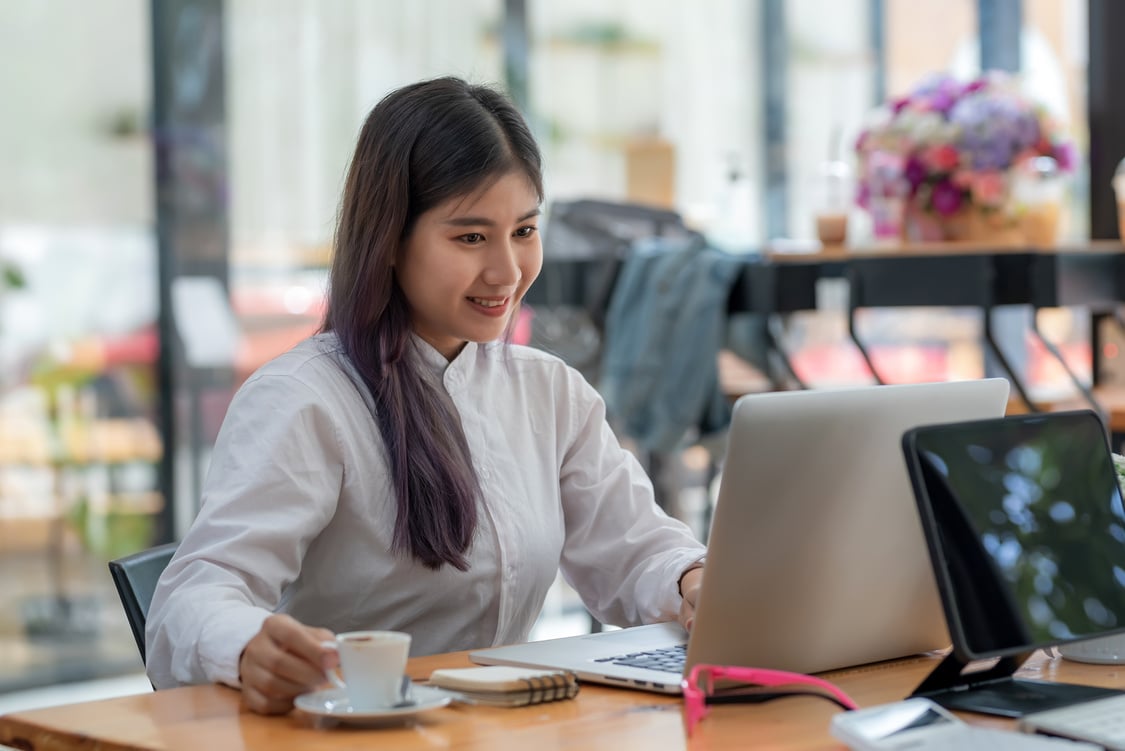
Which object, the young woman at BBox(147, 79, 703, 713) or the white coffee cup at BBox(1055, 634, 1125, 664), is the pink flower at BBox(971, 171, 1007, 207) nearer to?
the young woman at BBox(147, 79, 703, 713)

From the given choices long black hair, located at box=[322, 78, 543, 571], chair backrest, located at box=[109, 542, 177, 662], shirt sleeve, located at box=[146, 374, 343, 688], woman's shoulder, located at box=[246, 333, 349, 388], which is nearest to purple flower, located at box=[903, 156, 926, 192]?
long black hair, located at box=[322, 78, 543, 571]

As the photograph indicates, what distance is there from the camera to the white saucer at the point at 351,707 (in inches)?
45.4

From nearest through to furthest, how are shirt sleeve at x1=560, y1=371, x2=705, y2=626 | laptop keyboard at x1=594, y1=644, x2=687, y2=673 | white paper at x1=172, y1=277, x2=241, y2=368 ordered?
laptop keyboard at x1=594, y1=644, x2=687, y2=673 < shirt sleeve at x1=560, y1=371, x2=705, y2=626 < white paper at x1=172, y1=277, x2=241, y2=368

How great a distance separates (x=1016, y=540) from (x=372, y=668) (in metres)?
0.54

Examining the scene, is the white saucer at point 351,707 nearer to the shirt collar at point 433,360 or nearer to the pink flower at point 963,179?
the shirt collar at point 433,360

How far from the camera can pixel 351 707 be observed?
117 centimetres

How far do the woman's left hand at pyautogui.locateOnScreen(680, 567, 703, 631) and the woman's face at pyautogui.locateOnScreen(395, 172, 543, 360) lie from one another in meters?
0.35

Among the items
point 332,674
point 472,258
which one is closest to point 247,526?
point 332,674

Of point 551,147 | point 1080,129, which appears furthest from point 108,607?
point 1080,129

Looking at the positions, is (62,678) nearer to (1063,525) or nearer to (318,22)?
(318,22)

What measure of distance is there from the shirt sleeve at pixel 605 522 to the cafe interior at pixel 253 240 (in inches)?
57.3

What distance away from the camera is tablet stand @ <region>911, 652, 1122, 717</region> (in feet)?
4.08

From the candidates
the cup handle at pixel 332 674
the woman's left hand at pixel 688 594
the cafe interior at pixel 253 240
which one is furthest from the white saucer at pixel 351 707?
the cafe interior at pixel 253 240

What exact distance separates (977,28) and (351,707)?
15.0 feet
